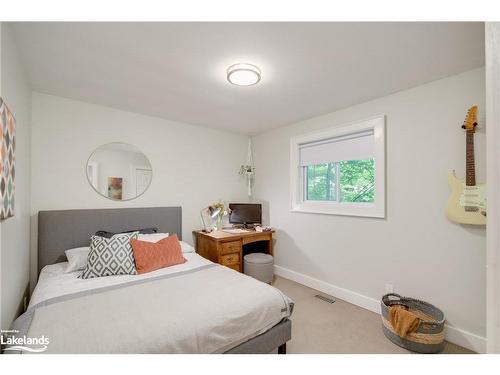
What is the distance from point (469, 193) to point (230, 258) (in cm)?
249

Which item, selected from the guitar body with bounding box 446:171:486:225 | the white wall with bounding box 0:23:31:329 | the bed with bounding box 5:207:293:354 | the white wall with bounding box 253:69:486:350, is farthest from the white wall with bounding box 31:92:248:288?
the guitar body with bounding box 446:171:486:225

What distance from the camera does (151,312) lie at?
4.58ft

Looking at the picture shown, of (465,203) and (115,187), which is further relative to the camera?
(115,187)

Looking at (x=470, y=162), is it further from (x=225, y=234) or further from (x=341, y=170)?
(x=225, y=234)

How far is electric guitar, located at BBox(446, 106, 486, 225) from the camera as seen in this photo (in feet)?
5.85

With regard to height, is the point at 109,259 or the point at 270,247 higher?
the point at 109,259

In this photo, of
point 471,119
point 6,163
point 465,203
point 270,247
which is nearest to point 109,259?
point 6,163

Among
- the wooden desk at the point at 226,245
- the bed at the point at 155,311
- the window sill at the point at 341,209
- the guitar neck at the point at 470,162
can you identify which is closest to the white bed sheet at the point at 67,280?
the bed at the point at 155,311

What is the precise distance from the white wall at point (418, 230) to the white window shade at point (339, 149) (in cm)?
21

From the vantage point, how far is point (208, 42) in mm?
1521

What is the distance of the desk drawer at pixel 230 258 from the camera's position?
9.64 feet

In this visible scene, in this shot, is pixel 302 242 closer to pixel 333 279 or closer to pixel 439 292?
pixel 333 279

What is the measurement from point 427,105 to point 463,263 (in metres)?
1.42

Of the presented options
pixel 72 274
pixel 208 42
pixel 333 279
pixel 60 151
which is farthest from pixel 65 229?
pixel 333 279
